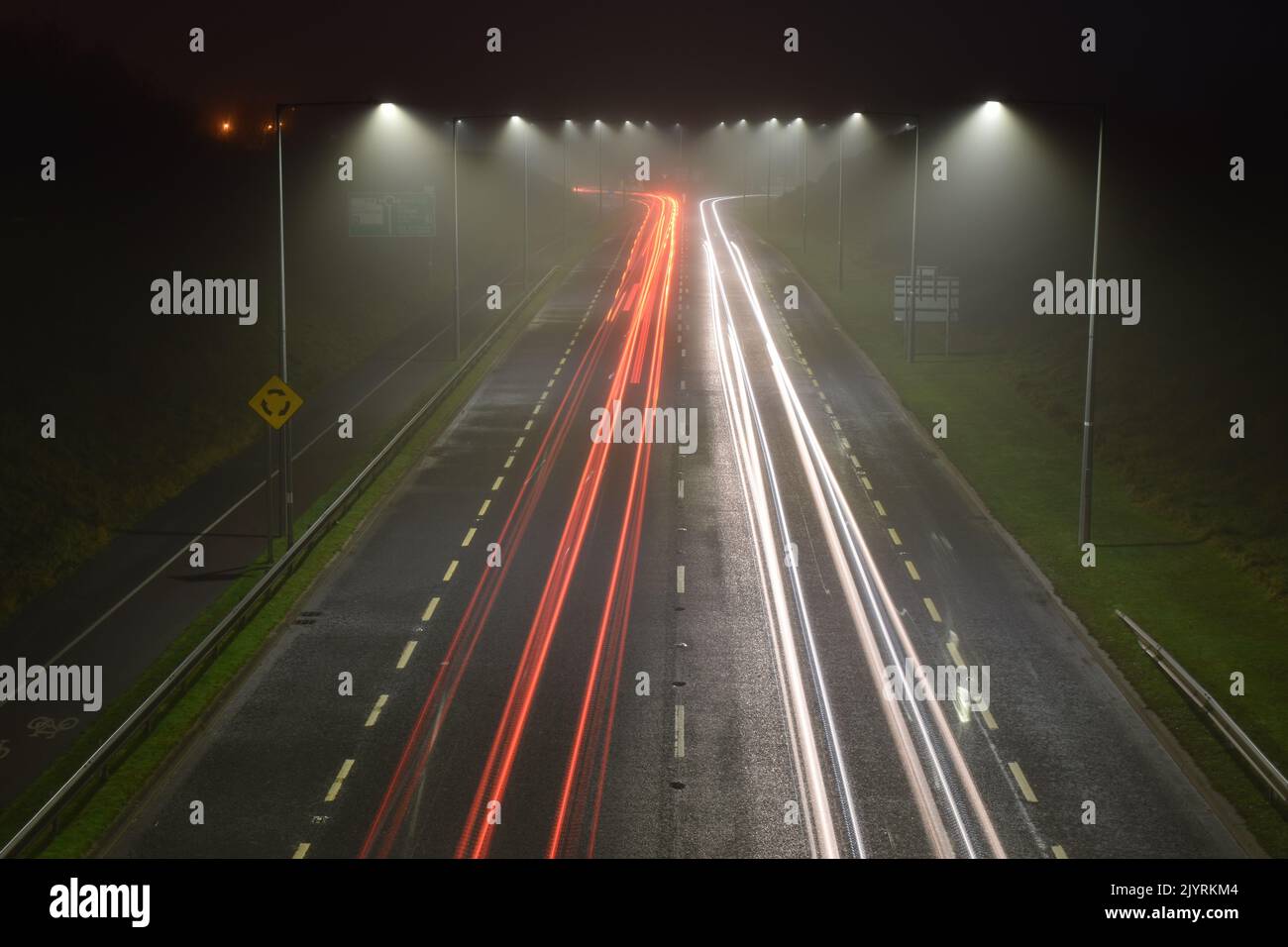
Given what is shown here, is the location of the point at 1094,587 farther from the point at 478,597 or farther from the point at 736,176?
the point at 736,176

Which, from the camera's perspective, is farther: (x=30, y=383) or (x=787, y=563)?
(x=30, y=383)

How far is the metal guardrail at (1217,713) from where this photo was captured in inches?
744

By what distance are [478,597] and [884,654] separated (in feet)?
28.5

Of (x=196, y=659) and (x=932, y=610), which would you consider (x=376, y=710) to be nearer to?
(x=196, y=659)

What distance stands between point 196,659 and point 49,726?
8.56 ft

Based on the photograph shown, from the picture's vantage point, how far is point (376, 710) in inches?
896

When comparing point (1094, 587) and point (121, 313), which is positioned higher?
point (121, 313)

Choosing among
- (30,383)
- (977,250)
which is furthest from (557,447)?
(977,250)


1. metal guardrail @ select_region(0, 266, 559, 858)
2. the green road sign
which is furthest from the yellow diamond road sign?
the green road sign

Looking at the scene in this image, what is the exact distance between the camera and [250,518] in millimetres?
34000

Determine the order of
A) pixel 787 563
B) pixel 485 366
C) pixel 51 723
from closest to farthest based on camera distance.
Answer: pixel 51 723 < pixel 787 563 < pixel 485 366

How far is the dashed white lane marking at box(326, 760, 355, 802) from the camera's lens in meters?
19.6

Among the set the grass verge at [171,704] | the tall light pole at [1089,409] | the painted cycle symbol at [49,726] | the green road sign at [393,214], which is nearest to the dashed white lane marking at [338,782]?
the grass verge at [171,704]

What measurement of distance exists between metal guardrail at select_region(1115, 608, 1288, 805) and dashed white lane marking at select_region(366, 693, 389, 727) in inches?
533
